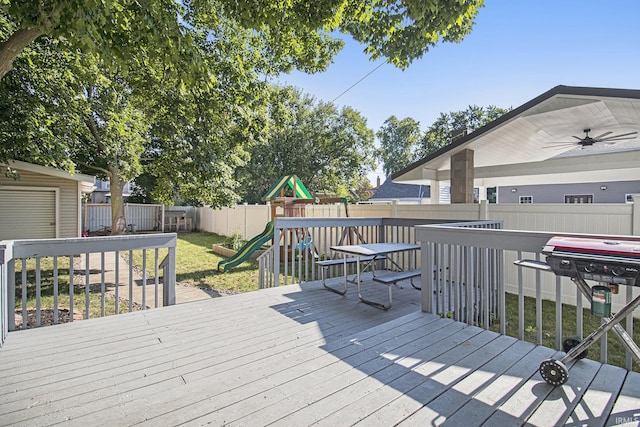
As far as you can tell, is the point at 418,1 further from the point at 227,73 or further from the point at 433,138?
the point at 433,138

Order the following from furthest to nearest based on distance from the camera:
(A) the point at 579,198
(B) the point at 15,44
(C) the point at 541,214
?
(A) the point at 579,198 < (C) the point at 541,214 < (B) the point at 15,44

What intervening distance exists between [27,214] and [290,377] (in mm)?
11389

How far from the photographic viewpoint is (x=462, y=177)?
24.4 feet

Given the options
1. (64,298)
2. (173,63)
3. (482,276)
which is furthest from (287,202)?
(482,276)

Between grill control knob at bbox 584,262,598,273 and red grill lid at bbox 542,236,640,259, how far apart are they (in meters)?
0.07

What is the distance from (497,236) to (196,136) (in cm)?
753

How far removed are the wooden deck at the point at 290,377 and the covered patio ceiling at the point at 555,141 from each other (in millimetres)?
4486

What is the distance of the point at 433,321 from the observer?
10.6 feet

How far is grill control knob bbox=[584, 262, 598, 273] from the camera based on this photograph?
73.3 inches

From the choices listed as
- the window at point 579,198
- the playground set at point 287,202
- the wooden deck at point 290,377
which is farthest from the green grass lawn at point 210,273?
the window at point 579,198

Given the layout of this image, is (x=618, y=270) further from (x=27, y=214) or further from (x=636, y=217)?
(x=27, y=214)

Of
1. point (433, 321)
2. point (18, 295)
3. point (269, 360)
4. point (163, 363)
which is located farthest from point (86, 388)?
point (18, 295)

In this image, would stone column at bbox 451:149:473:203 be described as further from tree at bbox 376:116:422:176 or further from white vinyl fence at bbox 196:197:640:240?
tree at bbox 376:116:422:176

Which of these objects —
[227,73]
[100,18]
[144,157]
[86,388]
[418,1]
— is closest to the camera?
[86,388]
